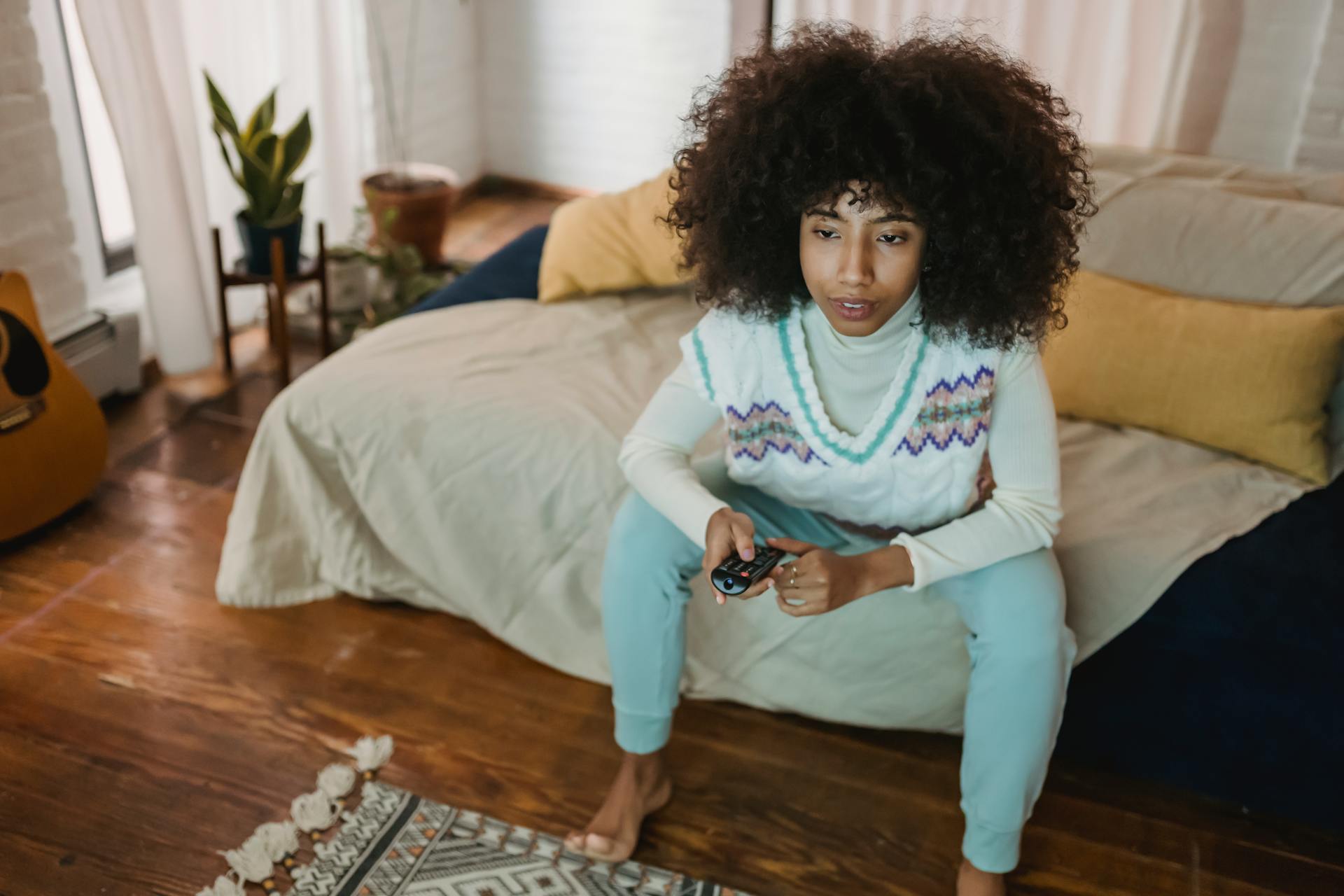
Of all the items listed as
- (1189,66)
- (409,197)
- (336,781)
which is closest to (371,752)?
(336,781)

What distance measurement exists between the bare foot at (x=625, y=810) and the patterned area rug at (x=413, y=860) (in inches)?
0.8

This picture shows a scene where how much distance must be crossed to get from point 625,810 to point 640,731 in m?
0.10

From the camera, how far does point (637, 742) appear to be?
59.3 inches

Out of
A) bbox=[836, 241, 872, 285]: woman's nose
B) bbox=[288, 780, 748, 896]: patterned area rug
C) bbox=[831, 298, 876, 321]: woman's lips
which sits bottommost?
bbox=[288, 780, 748, 896]: patterned area rug

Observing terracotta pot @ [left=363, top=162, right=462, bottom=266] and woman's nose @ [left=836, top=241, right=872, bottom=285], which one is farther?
terracotta pot @ [left=363, top=162, right=462, bottom=266]

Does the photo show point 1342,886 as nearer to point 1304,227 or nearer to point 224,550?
point 1304,227

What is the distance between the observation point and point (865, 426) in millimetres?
1397

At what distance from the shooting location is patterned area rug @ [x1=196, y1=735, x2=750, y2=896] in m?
1.44

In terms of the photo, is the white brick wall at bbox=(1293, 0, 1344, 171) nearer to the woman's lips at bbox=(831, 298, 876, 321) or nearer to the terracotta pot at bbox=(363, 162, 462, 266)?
the woman's lips at bbox=(831, 298, 876, 321)

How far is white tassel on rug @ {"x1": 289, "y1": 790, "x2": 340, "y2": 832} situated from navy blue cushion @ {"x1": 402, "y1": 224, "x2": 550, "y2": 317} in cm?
95

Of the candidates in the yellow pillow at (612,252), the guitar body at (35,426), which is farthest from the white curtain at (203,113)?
the yellow pillow at (612,252)

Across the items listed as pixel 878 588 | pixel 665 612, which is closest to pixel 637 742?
pixel 665 612

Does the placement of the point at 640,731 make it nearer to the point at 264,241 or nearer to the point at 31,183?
the point at 264,241

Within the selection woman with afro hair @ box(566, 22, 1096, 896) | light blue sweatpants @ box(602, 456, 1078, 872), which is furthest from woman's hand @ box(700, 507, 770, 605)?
light blue sweatpants @ box(602, 456, 1078, 872)
